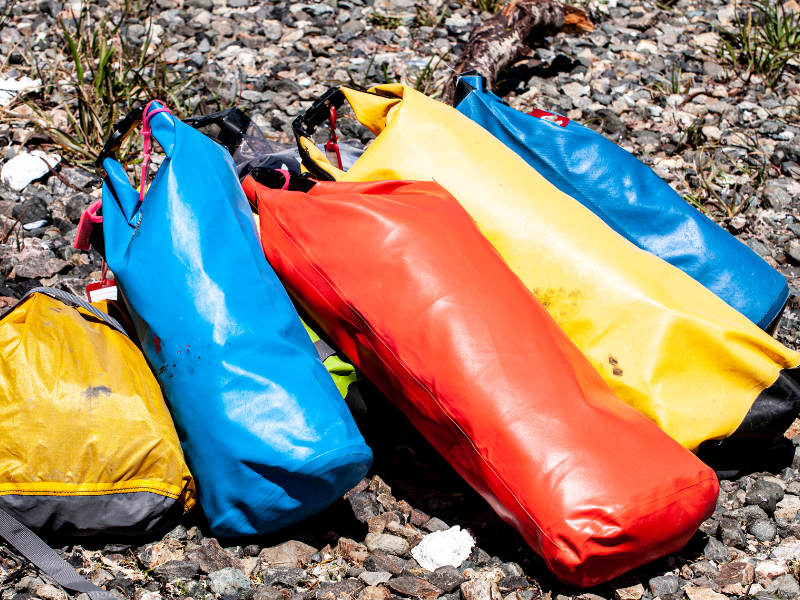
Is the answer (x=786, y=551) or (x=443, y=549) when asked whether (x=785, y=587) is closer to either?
(x=786, y=551)

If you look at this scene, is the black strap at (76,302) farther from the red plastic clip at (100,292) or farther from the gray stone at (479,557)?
the gray stone at (479,557)

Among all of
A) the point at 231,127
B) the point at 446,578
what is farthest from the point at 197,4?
the point at 446,578

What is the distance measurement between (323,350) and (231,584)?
70 cm

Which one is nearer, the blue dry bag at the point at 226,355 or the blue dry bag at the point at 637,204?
the blue dry bag at the point at 226,355

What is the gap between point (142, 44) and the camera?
4.00 metres

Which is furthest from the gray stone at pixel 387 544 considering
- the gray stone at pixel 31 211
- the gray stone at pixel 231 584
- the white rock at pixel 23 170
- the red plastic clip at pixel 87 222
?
the white rock at pixel 23 170

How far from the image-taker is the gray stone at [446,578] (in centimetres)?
176

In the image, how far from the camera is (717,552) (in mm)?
1878

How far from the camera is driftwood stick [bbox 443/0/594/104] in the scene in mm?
3748

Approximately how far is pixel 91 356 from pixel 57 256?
109cm

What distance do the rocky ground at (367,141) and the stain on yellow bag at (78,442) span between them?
14 cm

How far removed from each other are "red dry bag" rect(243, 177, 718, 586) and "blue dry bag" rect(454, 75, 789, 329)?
0.68m

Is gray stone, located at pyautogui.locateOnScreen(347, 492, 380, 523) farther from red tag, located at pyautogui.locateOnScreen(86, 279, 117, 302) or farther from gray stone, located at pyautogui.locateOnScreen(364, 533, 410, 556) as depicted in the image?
red tag, located at pyautogui.locateOnScreen(86, 279, 117, 302)

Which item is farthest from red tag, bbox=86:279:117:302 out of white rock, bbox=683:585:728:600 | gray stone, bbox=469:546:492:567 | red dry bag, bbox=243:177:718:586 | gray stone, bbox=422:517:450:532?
white rock, bbox=683:585:728:600
